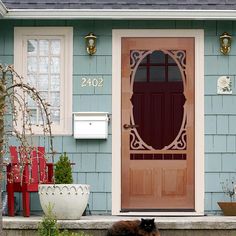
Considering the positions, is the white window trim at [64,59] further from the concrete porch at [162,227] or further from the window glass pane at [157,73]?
the concrete porch at [162,227]

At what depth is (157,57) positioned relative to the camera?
38.2 ft

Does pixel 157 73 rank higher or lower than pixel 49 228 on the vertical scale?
higher

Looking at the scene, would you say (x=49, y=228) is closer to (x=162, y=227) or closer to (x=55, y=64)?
(x=162, y=227)

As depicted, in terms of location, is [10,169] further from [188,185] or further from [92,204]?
[188,185]

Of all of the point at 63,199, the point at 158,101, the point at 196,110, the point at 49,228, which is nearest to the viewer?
the point at 49,228

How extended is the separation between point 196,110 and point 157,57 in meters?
0.86

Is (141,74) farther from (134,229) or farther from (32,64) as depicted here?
(134,229)

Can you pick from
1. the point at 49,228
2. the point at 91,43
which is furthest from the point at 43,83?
the point at 49,228

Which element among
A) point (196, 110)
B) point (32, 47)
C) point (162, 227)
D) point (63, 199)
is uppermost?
point (32, 47)

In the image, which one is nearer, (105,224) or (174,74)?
(105,224)

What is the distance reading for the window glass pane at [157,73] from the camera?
11.6 m

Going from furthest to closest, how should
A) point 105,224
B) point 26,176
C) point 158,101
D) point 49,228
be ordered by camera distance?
point 158,101 → point 26,176 → point 105,224 → point 49,228

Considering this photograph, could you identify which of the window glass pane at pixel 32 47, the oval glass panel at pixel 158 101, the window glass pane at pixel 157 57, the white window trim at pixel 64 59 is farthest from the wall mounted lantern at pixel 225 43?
the window glass pane at pixel 32 47

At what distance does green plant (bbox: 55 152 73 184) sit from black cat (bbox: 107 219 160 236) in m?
1.21
